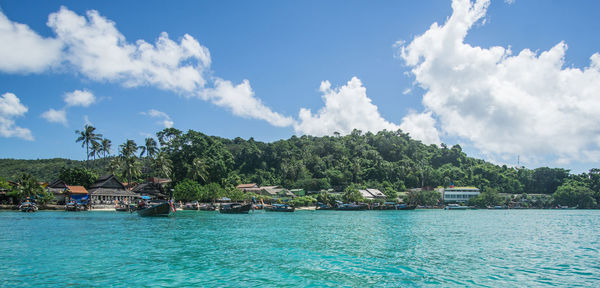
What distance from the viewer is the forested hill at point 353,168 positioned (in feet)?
336

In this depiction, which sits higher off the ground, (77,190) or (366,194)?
(77,190)

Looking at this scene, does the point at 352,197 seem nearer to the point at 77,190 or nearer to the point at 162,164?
the point at 162,164

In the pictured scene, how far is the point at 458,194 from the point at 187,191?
267 feet

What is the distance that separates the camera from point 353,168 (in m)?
113

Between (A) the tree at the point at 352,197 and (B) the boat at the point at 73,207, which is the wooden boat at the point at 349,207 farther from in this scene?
(B) the boat at the point at 73,207

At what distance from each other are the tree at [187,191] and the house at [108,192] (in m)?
8.27

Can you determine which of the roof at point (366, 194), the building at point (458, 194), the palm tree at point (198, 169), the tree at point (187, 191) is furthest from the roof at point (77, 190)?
the building at point (458, 194)

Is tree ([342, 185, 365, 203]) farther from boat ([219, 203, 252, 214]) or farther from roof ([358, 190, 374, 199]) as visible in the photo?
boat ([219, 203, 252, 214])

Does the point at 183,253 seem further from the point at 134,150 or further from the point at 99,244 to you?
the point at 134,150

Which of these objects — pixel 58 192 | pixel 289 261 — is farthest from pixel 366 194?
pixel 289 261

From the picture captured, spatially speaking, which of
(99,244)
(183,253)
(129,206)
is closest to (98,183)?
(129,206)

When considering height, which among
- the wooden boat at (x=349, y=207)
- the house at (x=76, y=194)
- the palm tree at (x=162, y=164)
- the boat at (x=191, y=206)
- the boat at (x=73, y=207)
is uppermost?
the palm tree at (x=162, y=164)

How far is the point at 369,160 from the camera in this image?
405ft

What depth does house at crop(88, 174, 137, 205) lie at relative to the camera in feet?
210
